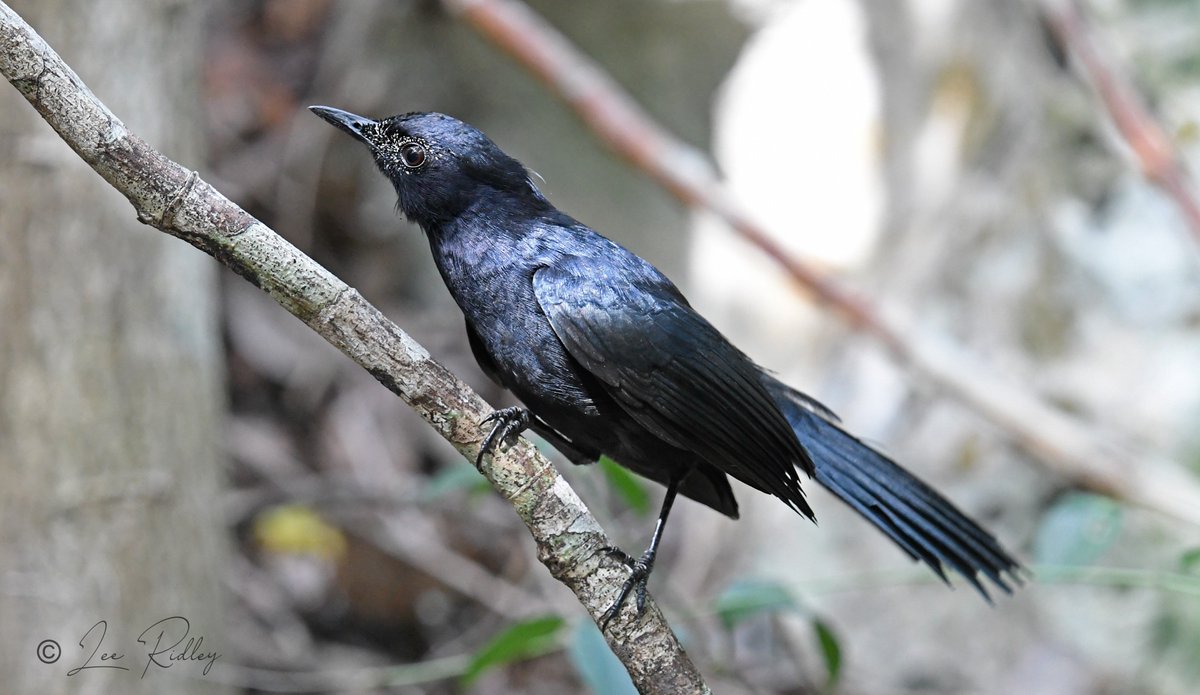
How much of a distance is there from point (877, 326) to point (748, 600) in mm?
2189

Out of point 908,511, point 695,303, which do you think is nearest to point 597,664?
point 908,511

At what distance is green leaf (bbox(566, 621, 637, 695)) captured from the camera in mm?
2621

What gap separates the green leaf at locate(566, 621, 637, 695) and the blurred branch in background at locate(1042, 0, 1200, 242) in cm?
317

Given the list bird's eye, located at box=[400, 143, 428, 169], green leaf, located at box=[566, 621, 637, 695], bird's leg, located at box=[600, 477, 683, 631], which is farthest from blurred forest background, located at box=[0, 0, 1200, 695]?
bird's eye, located at box=[400, 143, 428, 169]

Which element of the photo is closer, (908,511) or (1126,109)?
(908,511)

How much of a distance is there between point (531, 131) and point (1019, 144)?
8.38ft

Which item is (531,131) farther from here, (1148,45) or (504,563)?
(1148,45)

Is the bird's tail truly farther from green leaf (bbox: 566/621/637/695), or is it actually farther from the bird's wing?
green leaf (bbox: 566/621/637/695)

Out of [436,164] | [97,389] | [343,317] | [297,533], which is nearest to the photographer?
[343,317]

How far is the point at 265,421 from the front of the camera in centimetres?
607

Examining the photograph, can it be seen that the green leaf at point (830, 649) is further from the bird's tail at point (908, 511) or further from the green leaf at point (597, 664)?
the green leaf at point (597, 664)

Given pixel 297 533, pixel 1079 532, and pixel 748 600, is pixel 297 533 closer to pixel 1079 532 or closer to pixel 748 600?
pixel 748 600

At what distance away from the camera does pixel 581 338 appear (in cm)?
237

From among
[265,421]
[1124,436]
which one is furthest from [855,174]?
[265,421]
